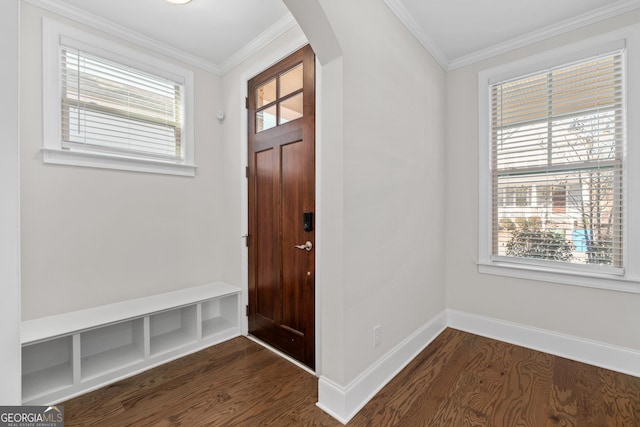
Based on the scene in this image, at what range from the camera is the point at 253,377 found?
205cm

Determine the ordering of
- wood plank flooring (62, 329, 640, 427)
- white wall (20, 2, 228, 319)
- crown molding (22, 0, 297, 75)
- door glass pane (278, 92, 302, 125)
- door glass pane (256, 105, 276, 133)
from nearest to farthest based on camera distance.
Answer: wood plank flooring (62, 329, 640, 427) < white wall (20, 2, 228, 319) < crown molding (22, 0, 297, 75) < door glass pane (278, 92, 302, 125) < door glass pane (256, 105, 276, 133)

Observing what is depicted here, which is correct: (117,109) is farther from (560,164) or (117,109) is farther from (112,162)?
(560,164)

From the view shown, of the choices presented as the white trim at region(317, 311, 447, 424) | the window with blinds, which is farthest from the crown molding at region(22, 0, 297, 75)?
the white trim at region(317, 311, 447, 424)

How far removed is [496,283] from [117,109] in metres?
3.67

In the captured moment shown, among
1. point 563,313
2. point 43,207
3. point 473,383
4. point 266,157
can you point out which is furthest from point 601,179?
point 43,207

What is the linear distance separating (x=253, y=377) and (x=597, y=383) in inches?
92.8

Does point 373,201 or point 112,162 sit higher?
point 112,162

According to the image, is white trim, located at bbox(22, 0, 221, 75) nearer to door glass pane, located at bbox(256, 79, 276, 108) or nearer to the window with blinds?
door glass pane, located at bbox(256, 79, 276, 108)

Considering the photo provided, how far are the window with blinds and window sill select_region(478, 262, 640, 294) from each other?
96 millimetres

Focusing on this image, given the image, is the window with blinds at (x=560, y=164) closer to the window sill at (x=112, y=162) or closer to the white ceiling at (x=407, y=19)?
the white ceiling at (x=407, y=19)

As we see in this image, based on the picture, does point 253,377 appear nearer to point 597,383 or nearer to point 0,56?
point 0,56

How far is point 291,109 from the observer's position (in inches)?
90.5

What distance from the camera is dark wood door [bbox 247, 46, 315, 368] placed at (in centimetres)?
214

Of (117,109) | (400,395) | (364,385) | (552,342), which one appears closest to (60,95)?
(117,109)
